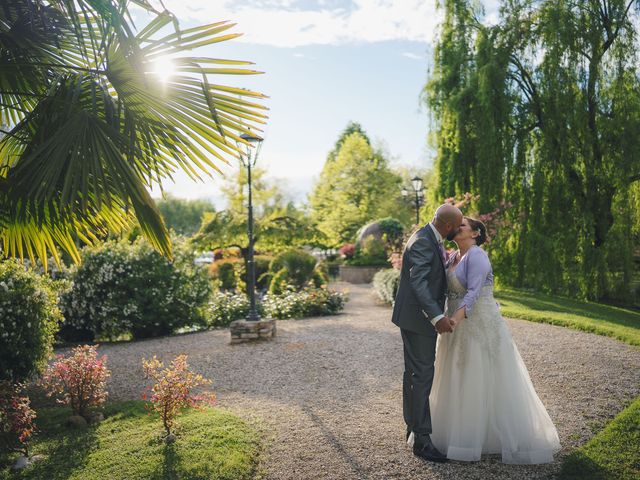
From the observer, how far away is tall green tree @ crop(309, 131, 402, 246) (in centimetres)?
3353

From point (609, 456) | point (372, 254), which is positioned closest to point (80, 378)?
point (609, 456)

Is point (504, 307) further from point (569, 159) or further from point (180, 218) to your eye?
point (180, 218)

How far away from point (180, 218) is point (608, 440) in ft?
249

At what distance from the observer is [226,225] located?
1579 centimetres

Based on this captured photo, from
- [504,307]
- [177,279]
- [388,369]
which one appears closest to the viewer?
[388,369]

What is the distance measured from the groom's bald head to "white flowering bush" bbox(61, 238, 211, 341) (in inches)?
307

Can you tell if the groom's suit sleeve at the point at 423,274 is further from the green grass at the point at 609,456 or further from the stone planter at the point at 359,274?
the stone planter at the point at 359,274

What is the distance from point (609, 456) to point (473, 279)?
1.71 m

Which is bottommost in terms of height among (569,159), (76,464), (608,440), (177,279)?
(76,464)

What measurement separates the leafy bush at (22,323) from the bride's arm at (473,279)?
16.8 ft

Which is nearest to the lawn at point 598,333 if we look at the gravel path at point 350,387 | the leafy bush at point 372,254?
the gravel path at point 350,387

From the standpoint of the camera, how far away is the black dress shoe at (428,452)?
3.97 m

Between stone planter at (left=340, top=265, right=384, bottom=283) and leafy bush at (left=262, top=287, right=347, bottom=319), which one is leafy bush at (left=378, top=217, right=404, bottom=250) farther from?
leafy bush at (left=262, top=287, right=347, bottom=319)

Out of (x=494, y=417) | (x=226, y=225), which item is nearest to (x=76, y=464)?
(x=494, y=417)
